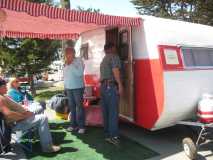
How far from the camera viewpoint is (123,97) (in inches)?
290

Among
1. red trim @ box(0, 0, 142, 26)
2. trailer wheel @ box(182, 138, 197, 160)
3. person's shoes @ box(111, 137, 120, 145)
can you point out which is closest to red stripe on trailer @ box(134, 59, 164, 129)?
person's shoes @ box(111, 137, 120, 145)

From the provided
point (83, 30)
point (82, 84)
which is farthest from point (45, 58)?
point (82, 84)

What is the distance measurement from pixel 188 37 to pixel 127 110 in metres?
1.94

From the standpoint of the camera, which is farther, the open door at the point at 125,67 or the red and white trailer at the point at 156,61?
the open door at the point at 125,67

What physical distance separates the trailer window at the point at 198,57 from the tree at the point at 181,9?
13.7 m

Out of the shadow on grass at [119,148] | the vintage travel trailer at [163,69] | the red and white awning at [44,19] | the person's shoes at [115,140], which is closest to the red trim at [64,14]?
the red and white awning at [44,19]

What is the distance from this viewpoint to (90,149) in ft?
21.3

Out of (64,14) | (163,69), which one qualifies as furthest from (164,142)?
(64,14)

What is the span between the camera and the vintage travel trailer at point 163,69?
20.6ft

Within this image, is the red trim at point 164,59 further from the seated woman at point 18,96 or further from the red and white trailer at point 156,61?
the seated woman at point 18,96

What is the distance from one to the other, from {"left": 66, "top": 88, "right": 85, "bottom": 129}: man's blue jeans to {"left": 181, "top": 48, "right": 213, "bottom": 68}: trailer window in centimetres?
225

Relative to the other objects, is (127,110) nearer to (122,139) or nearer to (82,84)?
(122,139)

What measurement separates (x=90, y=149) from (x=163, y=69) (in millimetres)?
2027

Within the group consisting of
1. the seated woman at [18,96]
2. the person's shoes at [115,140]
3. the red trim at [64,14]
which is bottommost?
the person's shoes at [115,140]
